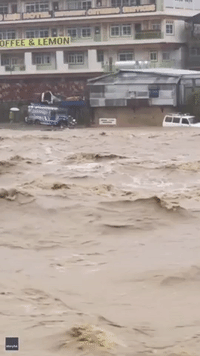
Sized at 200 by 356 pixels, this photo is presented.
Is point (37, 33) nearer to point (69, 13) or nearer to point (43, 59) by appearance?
point (43, 59)

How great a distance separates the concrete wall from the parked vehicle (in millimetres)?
2102

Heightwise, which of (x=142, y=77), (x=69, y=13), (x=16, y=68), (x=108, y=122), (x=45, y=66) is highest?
(x=69, y=13)

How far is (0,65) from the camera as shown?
60344mm

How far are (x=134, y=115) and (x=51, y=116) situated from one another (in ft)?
18.4

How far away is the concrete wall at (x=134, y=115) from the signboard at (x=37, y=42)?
9512 millimetres

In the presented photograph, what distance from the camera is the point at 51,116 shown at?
48.8 metres

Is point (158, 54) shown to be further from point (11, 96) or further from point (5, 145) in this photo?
point (5, 145)

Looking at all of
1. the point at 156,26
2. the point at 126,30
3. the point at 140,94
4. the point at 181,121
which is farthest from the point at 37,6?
the point at 181,121

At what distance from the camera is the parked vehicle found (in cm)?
4884

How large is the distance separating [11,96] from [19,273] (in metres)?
49.0

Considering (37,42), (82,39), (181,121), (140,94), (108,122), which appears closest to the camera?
(181,121)

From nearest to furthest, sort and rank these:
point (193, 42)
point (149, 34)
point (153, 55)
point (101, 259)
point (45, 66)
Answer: point (101, 259)
point (149, 34)
point (193, 42)
point (153, 55)
point (45, 66)

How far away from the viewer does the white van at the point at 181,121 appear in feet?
139

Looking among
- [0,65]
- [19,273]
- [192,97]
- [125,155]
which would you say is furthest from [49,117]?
[19,273]
